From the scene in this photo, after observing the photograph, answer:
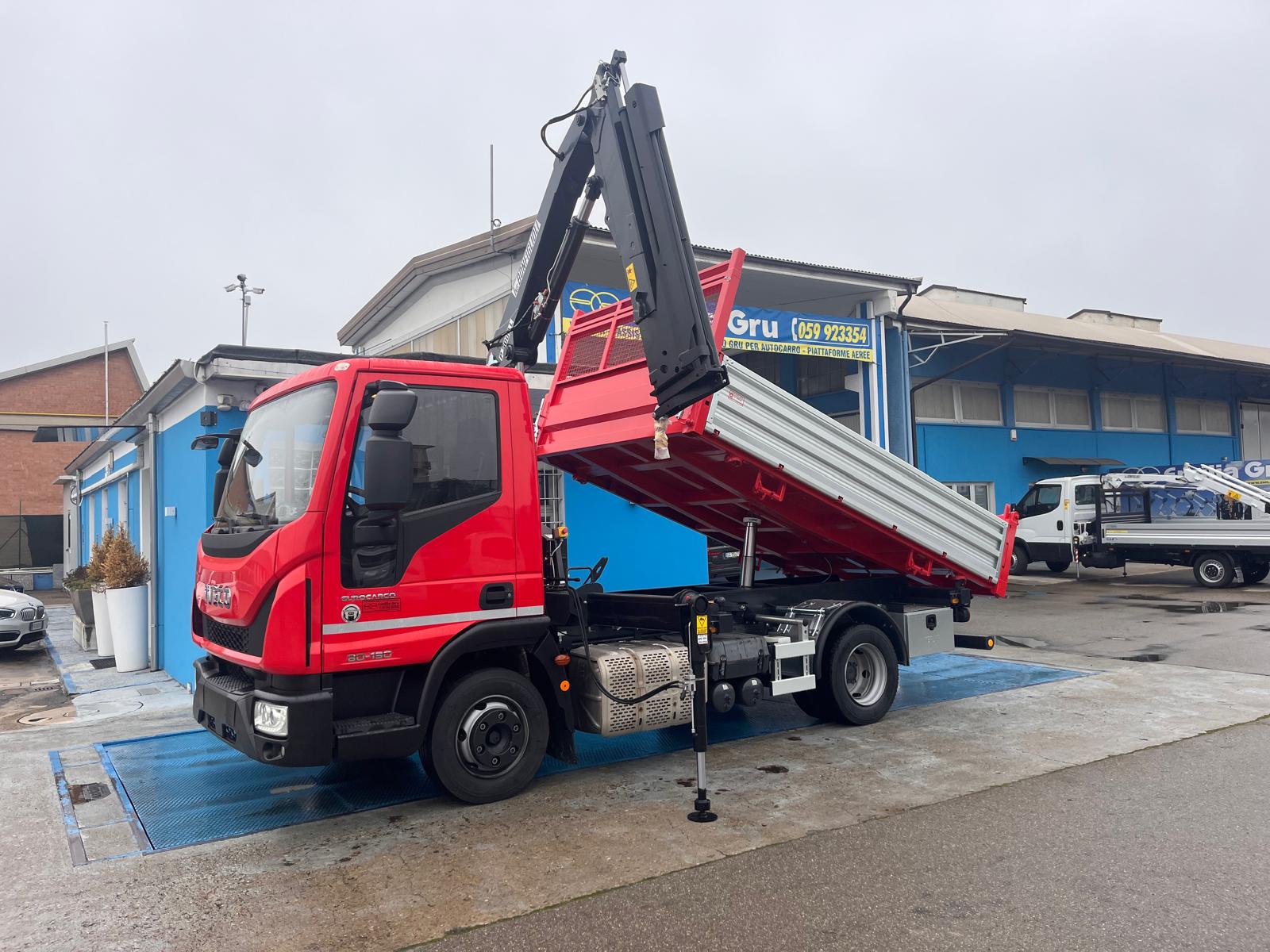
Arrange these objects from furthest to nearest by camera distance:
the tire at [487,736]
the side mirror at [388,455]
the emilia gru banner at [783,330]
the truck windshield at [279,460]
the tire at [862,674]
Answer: the emilia gru banner at [783,330]
the tire at [862,674]
the tire at [487,736]
the truck windshield at [279,460]
the side mirror at [388,455]

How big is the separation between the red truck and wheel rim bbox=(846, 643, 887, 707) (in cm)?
2

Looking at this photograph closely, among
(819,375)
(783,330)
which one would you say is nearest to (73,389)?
(819,375)

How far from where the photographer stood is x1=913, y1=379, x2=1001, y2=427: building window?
23750 mm

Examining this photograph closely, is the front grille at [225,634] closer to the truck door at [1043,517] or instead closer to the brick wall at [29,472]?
the truck door at [1043,517]

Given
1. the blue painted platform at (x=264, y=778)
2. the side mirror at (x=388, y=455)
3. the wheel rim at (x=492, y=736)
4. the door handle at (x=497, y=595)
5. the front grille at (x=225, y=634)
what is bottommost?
the blue painted platform at (x=264, y=778)

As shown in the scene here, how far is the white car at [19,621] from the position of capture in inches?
519

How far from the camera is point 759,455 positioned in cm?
624

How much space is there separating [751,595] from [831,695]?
3.23 ft

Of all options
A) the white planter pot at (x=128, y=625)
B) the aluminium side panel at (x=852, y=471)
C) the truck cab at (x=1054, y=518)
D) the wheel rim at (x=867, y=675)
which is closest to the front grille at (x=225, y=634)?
the aluminium side panel at (x=852, y=471)

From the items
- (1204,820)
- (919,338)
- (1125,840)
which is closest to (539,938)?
(1125,840)

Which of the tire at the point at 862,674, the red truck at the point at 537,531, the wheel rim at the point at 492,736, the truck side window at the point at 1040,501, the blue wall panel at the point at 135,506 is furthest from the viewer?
the truck side window at the point at 1040,501

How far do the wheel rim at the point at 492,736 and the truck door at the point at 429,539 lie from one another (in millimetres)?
524

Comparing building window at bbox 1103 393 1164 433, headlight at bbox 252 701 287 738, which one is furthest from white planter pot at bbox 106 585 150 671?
building window at bbox 1103 393 1164 433

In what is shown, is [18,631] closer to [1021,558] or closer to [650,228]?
[650,228]
